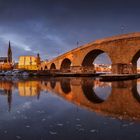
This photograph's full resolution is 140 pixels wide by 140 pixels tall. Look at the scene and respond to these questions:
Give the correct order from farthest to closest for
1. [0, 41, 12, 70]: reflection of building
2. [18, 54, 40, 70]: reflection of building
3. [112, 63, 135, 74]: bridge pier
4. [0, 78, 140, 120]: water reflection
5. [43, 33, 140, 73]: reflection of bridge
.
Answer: [0, 41, 12, 70]: reflection of building < [18, 54, 40, 70]: reflection of building < [112, 63, 135, 74]: bridge pier < [43, 33, 140, 73]: reflection of bridge < [0, 78, 140, 120]: water reflection

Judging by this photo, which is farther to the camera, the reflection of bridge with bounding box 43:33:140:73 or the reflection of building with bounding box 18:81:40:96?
the reflection of bridge with bounding box 43:33:140:73

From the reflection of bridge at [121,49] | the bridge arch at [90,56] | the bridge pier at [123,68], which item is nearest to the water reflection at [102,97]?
the reflection of bridge at [121,49]

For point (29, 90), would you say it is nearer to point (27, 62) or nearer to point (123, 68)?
point (123, 68)

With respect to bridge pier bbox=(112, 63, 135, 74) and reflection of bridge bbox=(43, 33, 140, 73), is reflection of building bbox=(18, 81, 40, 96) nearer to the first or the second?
bridge pier bbox=(112, 63, 135, 74)

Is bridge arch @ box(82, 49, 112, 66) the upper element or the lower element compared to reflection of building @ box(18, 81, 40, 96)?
upper

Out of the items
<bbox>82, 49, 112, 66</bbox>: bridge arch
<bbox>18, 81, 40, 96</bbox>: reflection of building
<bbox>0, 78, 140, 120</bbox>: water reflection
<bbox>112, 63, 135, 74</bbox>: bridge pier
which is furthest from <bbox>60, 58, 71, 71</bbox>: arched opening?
<bbox>0, 78, 140, 120</bbox>: water reflection

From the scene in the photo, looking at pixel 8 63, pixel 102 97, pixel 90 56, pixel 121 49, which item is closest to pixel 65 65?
pixel 90 56

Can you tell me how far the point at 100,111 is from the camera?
Result: 10.0 m

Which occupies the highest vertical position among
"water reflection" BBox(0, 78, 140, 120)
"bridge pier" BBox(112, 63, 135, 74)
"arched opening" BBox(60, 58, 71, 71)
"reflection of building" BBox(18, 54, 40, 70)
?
"reflection of building" BBox(18, 54, 40, 70)

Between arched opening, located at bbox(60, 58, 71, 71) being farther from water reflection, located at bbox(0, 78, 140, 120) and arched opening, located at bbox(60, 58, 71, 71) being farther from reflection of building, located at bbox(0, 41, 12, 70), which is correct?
reflection of building, located at bbox(0, 41, 12, 70)

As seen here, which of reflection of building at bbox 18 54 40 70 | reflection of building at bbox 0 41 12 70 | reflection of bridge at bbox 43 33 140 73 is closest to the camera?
reflection of bridge at bbox 43 33 140 73

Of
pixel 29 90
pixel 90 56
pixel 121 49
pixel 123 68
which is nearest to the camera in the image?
pixel 29 90

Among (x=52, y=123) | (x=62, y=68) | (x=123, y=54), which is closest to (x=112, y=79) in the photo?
(x=123, y=54)

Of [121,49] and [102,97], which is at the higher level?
[121,49]
